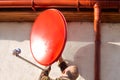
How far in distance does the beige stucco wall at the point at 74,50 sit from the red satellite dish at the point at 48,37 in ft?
1.28

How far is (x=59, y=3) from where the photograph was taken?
172 inches

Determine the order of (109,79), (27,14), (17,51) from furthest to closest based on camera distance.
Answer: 1. (27,14)
2. (109,79)
3. (17,51)

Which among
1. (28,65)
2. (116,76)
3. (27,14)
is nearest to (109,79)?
(116,76)

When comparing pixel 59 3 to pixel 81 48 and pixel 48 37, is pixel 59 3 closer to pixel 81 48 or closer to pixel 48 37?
pixel 48 37

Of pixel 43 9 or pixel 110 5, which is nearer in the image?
pixel 110 5

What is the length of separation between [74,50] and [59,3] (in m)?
0.65

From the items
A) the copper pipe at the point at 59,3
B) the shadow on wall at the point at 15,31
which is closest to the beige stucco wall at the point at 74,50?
the shadow on wall at the point at 15,31

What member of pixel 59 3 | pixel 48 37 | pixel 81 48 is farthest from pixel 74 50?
pixel 59 3

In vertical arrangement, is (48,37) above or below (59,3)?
below

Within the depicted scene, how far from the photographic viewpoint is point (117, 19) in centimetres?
447

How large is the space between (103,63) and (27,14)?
1.19 m

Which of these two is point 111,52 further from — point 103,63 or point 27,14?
point 27,14

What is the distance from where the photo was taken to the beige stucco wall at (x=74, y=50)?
4379 millimetres

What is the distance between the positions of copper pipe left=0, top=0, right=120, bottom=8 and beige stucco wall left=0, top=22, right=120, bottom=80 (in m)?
0.33
